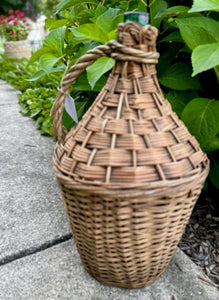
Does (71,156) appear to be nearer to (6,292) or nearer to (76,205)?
(76,205)

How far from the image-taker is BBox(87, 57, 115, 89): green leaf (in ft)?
3.30

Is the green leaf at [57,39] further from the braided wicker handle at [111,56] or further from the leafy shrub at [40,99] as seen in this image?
the leafy shrub at [40,99]

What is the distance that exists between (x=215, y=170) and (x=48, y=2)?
72.1 ft

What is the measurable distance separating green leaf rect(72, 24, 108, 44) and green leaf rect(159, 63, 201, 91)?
377 millimetres

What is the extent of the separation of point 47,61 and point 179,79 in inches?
23.9

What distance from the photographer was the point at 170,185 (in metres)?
0.92

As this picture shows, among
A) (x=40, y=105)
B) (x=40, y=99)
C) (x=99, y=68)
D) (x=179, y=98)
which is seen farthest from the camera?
(x=40, y=99)

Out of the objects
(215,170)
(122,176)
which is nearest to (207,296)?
(215,170)

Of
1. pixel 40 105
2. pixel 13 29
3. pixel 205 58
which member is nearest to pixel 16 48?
pixel 13 29

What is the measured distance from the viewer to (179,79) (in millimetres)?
1371

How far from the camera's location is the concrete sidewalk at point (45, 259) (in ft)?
3.98

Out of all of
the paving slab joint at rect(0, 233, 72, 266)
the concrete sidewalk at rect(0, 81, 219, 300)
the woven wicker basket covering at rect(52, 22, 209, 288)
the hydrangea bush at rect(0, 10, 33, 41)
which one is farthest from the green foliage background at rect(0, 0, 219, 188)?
the hydrangea bush at rect(0, 10, 33, 41)

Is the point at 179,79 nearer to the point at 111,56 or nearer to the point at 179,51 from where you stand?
the point at 179,51

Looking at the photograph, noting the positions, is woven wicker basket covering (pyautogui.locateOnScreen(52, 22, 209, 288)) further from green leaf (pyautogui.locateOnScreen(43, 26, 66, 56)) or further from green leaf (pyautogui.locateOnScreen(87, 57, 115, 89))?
green leaf (pyautogui.locateOnScreen(43, 26, 66, 56))
